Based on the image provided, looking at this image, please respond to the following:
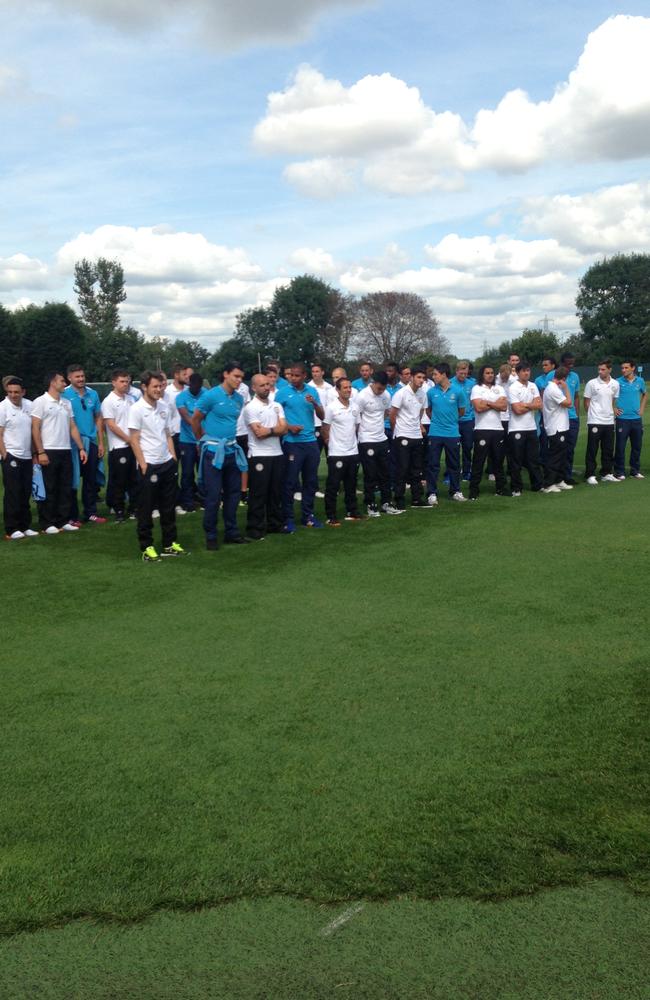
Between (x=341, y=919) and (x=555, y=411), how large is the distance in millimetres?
9408

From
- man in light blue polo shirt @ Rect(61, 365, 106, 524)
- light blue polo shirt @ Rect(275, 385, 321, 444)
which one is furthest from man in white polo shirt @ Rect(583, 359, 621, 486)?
man in light blue polo shirt @ Rect(61, 365, 106, 524)

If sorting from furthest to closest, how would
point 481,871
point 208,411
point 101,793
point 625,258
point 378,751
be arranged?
point 625,258, point 208,411, point 378,751, point 101,793, point 481,871

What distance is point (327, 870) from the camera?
9.27 feet

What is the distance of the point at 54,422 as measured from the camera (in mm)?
9211

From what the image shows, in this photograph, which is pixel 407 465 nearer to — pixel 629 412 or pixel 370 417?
pixel 370 417

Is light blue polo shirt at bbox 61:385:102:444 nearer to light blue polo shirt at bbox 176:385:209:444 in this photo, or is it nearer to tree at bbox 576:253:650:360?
light blue polo shirt at bbox 176:385:209:444

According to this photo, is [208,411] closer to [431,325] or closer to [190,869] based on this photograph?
[190,869]

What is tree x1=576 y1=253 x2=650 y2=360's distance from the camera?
61.5 m

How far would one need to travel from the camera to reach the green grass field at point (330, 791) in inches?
96.1

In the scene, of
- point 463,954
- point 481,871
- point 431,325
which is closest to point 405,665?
point 481,871

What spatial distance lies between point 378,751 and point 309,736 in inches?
14.6

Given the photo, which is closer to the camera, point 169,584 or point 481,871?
point 481,871

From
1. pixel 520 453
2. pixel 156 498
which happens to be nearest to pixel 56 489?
pixel 156 498

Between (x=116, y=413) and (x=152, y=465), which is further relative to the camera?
(x=116, y=413)
